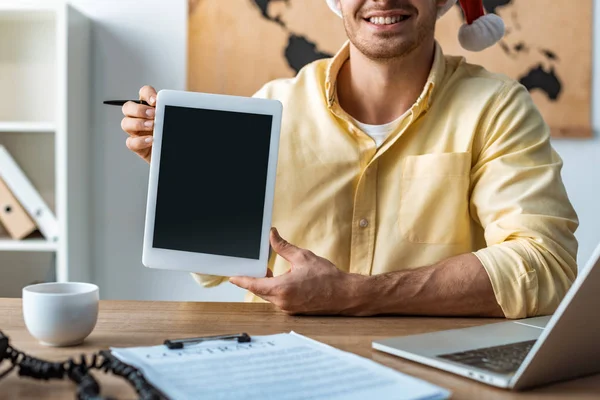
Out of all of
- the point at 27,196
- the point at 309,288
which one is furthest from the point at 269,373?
the point at 27,196

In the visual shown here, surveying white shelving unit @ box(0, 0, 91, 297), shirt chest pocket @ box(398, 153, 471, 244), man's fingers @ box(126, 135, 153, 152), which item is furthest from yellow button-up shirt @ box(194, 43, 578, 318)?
white shelving unit @ box(0, 0, 91, 297)

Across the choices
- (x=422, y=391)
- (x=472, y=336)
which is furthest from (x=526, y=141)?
(x=422, y=391)

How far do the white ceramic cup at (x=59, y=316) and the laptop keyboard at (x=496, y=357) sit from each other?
47 cm

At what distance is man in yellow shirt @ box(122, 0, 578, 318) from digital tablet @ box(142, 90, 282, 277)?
65 mm

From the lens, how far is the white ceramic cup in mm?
903

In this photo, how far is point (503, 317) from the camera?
1.20m

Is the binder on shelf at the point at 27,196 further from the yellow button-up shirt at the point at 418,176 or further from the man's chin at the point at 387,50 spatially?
the man's chin at the point at 387,50

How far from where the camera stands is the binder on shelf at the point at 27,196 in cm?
233

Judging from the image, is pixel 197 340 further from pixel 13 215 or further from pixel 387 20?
pixel 13 215

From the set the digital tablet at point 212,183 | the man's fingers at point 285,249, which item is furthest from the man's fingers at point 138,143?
the man's fingers at point 285,249

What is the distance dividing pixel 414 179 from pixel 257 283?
0.53 meters

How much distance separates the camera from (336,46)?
101 inches

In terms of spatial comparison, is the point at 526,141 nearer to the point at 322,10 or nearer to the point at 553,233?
the point at 553,233

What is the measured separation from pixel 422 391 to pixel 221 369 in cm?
22
